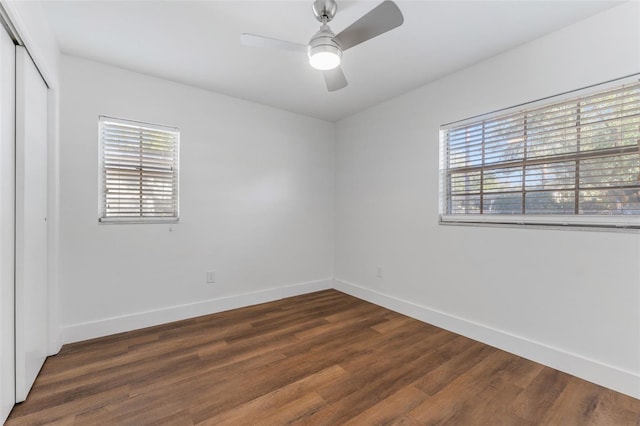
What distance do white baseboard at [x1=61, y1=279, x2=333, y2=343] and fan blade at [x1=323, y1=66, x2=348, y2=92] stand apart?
2.54 meters

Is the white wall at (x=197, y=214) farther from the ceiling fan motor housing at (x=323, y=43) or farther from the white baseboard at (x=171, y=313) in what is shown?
the ceiling fan motor housing at (x=323, y=43)

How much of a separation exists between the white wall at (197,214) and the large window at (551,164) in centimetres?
191

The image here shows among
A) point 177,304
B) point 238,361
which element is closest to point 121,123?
point 177,304

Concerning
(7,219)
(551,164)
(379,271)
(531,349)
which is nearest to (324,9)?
(551,164)

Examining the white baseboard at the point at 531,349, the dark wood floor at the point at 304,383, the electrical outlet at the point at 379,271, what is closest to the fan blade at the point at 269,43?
the dark wood floor at the point at 304,383

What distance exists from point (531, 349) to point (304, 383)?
1797 mm

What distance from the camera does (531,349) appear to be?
2164 mm

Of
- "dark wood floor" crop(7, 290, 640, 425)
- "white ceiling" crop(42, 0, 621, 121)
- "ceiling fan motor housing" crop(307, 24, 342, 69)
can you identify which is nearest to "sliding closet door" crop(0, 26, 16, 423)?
"dark wood floor" crop(7, 290, 640, 425)

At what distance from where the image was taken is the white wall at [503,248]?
1.83 metres

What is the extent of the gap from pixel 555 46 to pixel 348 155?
2370 mm

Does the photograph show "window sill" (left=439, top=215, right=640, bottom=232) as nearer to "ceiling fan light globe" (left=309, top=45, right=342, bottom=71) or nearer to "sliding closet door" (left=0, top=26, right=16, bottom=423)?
"ceiling fan light globe" (left=309, top=45, right=342, bottom=71)

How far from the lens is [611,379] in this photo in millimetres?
1815

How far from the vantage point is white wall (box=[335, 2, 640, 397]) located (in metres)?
1.83

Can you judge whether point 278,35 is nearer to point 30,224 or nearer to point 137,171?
point 137,171
